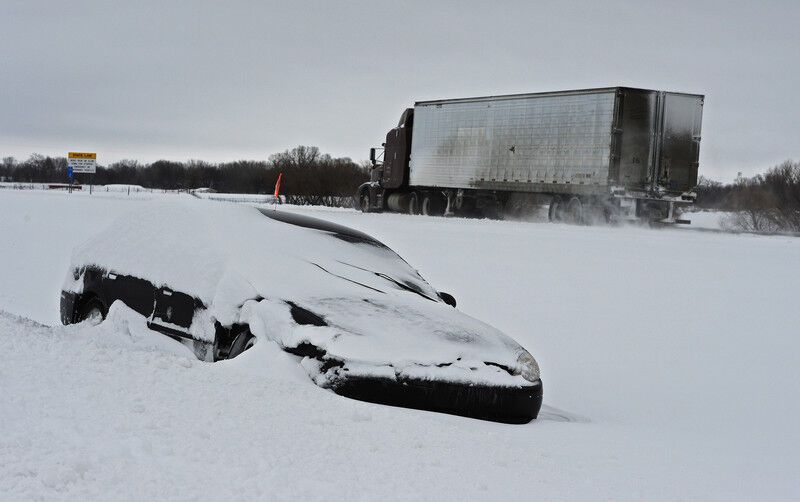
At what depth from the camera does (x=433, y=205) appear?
3169 cm

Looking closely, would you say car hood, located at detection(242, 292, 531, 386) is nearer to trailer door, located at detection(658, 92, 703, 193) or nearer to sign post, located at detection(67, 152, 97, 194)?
trailer door, located at detection(658, 92, 703, 193)

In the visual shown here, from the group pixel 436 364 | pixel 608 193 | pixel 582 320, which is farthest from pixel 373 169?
pixel 436 364

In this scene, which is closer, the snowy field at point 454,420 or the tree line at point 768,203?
the snowy field at point 454,420

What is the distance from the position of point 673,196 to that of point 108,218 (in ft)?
50.6

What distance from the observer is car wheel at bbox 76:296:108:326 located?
7551 millimetres

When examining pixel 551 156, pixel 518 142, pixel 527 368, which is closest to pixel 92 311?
pixel 527 368

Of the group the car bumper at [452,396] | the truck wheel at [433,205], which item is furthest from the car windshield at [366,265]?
the truck wheel at [433,205]

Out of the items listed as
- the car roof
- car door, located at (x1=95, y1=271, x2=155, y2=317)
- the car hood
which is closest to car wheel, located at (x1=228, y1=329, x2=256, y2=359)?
the car hood

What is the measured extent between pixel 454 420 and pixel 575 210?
66.9 ft

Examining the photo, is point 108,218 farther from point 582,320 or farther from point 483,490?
point 483,490

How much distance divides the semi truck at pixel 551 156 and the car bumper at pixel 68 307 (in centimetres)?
1772

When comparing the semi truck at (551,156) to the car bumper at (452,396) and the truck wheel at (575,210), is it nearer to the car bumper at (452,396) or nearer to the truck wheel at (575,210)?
the truck wheel at (575,210)

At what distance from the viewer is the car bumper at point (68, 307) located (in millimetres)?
7848

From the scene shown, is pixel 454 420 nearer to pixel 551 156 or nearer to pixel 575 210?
pixel 575 210
